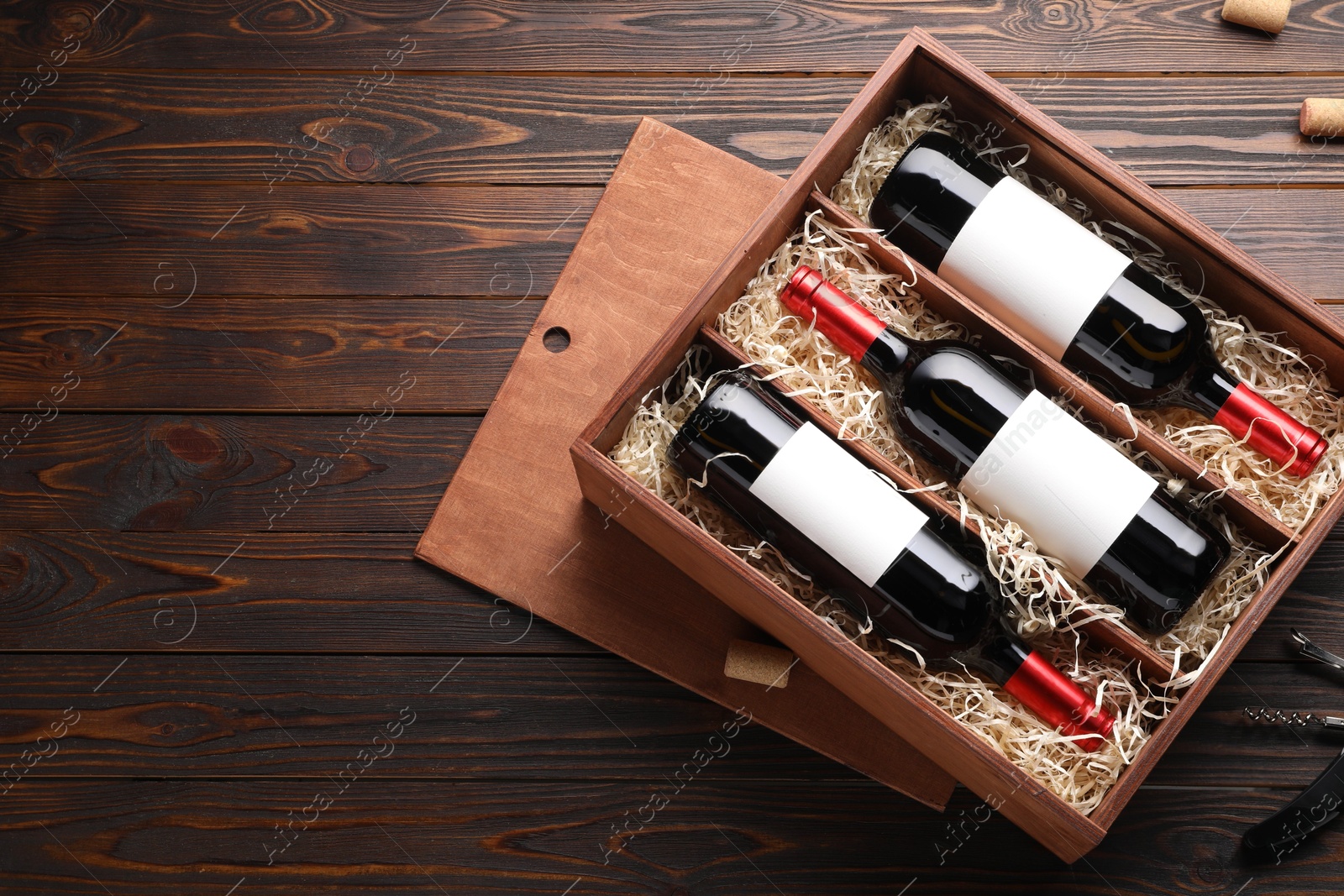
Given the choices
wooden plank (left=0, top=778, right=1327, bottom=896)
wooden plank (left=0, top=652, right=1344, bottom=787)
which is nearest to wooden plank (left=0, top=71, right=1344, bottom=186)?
wooden plank (left=0, top=652, right=1344, bottom=787)

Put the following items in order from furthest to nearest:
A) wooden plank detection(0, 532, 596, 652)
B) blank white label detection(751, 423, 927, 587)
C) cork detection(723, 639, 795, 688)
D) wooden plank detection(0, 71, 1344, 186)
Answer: wooden plank detection(0, 71, 1344, 186) → wooden plank detection(0, 532, 596, 652) → cork detection(723, 639, 795, 688) → blank white label detection(751, 423, 927, 587)

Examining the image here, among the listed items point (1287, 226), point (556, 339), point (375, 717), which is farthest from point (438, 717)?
point (1287, 226)

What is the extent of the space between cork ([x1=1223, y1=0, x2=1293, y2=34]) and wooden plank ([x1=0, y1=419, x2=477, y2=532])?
162 cm

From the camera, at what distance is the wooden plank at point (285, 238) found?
1.75 metres

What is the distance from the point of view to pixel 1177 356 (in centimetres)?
129

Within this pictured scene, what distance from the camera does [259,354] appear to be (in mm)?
1734

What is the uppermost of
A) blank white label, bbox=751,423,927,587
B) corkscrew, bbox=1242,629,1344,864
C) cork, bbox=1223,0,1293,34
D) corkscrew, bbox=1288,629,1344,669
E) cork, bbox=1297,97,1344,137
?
cork, bbox=1223,0,1293,34

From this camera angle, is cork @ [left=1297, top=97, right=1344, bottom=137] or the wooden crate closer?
the wooden crate

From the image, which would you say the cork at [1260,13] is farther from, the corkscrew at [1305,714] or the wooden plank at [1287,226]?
the corkscrew at [1305,714]

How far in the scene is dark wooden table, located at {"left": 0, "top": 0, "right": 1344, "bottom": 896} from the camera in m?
1.57

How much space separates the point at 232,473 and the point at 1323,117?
211cm

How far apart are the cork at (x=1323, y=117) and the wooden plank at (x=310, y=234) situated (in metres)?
0.11

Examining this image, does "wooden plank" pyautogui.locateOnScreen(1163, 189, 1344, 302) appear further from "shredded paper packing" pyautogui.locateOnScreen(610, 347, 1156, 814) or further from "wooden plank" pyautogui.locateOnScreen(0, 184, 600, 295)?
"wooden plank" pyautogui.locateOnScreen(0, 184, 600, 295)

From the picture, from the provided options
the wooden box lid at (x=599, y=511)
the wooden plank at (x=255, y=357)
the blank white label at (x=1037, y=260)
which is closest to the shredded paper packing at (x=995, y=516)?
the blank white label at (x=1037, y=260)
